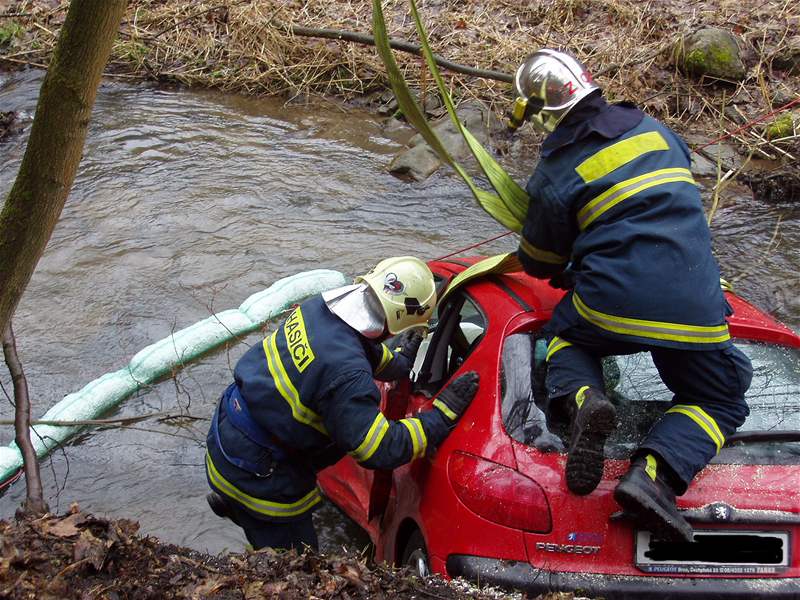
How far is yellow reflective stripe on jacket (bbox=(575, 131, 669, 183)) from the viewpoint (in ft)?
→ 11.0

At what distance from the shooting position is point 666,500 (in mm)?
2990

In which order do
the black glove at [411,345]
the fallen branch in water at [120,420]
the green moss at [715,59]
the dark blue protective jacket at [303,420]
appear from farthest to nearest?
the green moss at [715,59] → the fallen branch in water at [120,420] → the black glove at [411,345] → the dark blue protective jacket at [303,420]

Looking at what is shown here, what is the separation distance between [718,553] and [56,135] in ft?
8.38

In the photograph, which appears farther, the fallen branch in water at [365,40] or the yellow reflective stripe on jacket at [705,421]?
the fallen branch in water at [365,40]

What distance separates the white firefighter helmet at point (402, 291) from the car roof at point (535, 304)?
0.98ft

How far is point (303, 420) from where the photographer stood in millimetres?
3521

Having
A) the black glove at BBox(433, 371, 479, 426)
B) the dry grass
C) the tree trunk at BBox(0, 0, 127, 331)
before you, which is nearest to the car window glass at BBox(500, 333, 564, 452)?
the black glove at BBox(433, 371, 479, 426)

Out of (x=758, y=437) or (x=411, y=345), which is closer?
(x=758, y=437)

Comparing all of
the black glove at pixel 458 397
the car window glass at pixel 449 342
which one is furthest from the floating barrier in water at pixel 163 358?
the black glove at pixel 458 397

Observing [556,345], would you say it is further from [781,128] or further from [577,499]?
[781,128]

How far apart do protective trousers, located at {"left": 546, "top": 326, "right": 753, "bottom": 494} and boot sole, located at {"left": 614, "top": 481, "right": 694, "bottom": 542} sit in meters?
0.18

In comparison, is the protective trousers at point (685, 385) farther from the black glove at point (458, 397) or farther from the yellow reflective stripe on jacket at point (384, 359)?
the yellow reflective stripe on jacket at point (384, 359)

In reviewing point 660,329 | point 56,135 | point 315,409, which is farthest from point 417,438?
point 56,135

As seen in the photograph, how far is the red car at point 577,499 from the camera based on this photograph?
309cm
